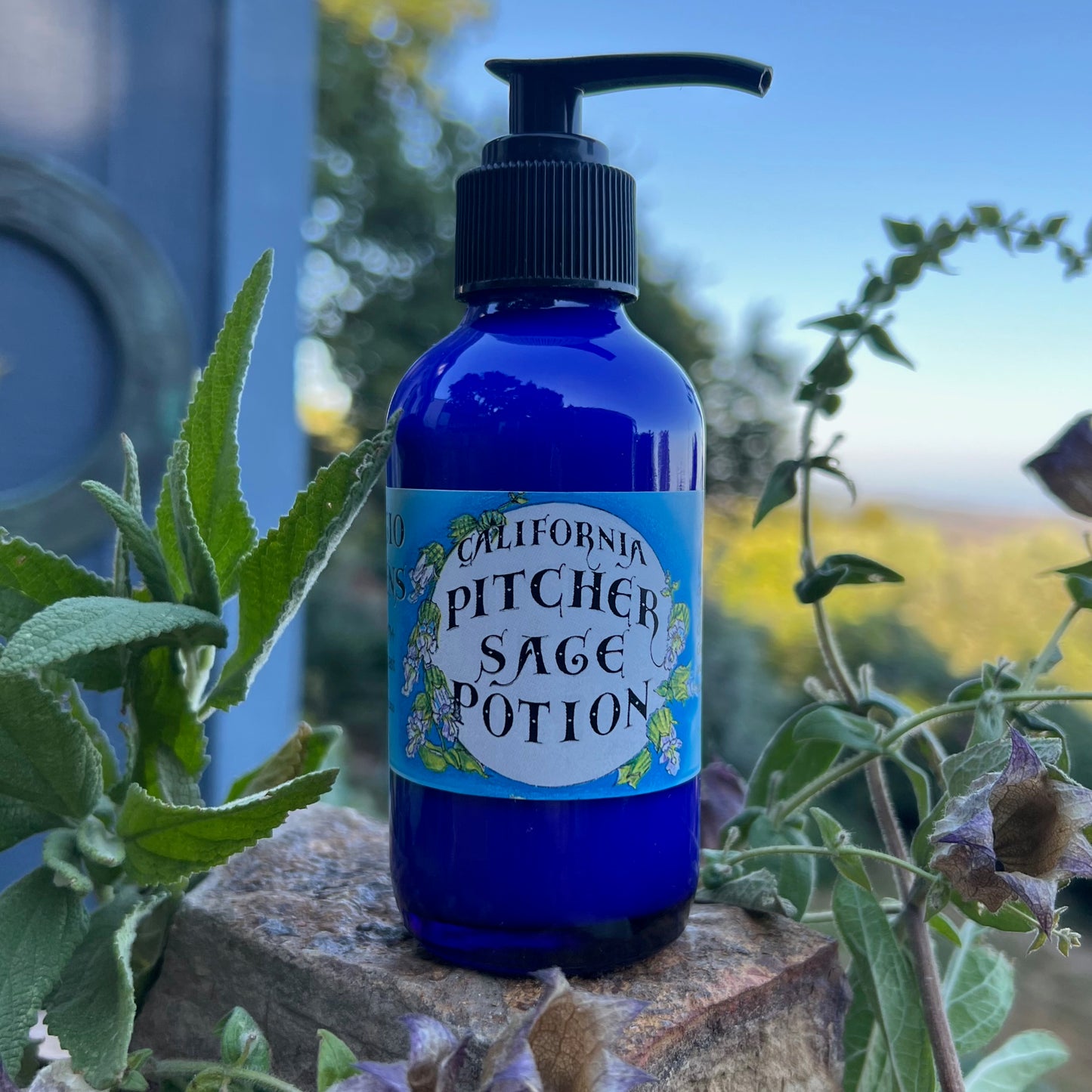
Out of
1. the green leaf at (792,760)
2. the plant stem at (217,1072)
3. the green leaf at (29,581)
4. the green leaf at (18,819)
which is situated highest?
the green leaf at (29,581)

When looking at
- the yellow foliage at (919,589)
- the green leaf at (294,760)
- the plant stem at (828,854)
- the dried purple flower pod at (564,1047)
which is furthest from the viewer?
the yellow foliage at (919,589)

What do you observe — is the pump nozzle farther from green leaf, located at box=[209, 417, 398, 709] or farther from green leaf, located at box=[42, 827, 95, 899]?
green leaf, located at box=[42, 827, 95, 899]

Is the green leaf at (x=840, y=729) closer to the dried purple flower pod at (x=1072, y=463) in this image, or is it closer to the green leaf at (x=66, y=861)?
the dried purple flower pod at (x=1072, y=463)

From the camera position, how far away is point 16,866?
45.4 inches

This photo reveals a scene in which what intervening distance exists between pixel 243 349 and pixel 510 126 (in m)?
0.15

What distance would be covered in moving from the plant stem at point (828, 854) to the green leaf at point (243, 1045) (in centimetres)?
23

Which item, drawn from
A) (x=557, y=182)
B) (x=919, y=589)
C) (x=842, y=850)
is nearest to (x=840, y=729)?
(x=842, y=850)

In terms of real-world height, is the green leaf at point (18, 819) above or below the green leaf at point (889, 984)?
above

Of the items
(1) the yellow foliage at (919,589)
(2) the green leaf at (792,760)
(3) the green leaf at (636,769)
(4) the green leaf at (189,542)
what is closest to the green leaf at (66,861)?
(4) the green leaf at (189,542)

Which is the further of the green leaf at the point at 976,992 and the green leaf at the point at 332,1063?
the green leaf at the point at 976,992

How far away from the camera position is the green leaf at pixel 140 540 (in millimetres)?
428

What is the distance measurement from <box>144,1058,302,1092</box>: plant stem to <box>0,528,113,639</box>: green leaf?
187mm

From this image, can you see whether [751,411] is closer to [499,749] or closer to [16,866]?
[16,866]

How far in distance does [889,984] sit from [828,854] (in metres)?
0.06
